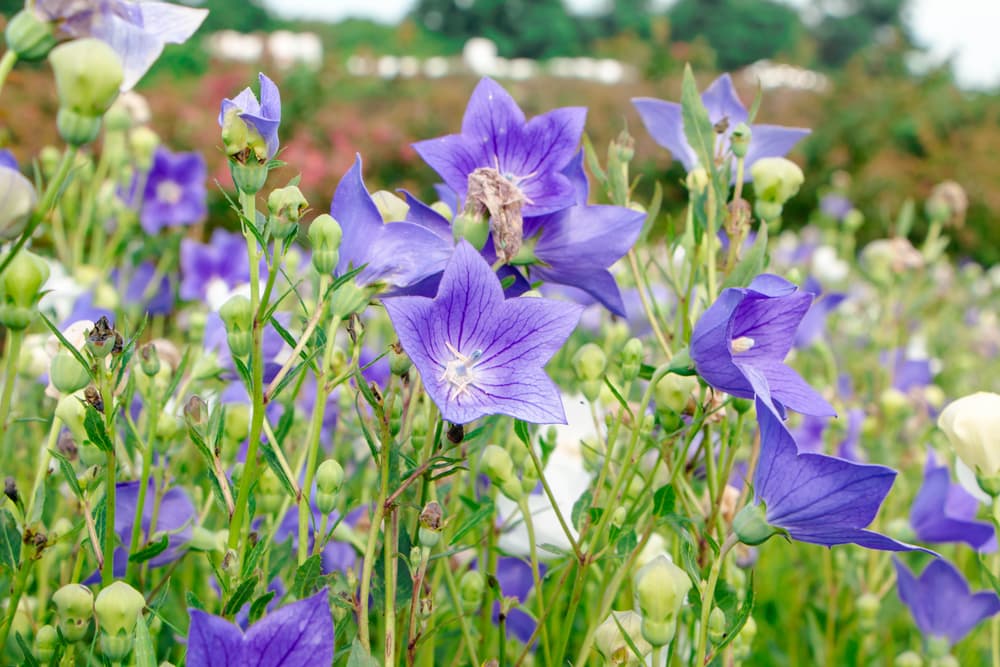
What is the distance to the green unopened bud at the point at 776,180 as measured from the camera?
2.92ft

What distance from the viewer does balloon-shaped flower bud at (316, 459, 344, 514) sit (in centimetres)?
69

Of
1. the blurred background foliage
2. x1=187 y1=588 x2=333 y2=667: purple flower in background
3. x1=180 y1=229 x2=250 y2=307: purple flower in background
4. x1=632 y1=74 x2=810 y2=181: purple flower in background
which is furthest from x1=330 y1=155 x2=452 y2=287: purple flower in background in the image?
the blurred background foliage

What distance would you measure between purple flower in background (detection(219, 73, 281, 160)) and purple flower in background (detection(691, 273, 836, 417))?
0.33m

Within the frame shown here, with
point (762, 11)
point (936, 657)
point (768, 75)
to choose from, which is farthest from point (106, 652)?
point (762, 11)

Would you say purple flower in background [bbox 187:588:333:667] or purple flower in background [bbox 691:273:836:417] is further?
purple flower in background [bbox 691:273:836:417]

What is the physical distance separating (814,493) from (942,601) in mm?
714

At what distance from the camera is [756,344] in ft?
2.59

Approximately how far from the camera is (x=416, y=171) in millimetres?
8008

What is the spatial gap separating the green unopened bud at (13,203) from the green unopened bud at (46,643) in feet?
1.04

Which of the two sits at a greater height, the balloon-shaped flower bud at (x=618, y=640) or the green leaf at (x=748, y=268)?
the green leaf at (x=748, y=268)

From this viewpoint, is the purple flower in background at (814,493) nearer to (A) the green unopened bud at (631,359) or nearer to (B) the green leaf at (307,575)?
(A) the green unopened bud at (631,359)

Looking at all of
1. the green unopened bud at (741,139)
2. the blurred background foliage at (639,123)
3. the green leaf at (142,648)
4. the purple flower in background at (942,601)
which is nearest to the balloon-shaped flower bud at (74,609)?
the green leaf at (142,648)

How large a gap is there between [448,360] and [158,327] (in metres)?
2.04

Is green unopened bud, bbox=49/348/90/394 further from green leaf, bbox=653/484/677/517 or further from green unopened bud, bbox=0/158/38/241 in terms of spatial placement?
green leaf, bbox=653/484/677/517
